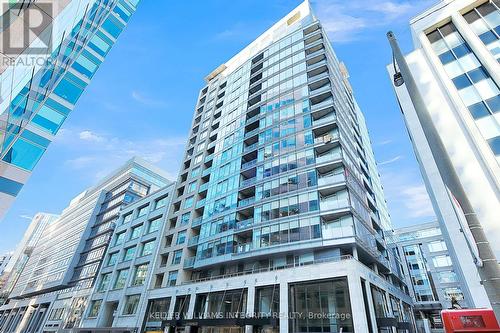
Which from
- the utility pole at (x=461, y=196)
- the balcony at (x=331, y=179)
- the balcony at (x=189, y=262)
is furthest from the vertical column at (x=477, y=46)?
the balcony at (x=189, y=262)

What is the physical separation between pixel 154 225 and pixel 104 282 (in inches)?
542

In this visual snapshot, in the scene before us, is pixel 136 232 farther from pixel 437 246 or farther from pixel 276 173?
pixel 437 246

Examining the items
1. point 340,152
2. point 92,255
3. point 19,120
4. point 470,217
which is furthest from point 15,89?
point 92,255

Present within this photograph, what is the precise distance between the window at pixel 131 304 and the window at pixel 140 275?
6.14 feet

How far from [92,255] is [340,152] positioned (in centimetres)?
6155

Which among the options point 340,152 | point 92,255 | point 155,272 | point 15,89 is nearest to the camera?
point 15,89

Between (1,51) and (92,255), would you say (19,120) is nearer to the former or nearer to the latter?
(1,51)

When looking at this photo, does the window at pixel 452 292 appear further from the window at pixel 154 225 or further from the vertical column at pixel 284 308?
the window at pixel 154 225

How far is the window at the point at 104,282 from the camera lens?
4656 cm

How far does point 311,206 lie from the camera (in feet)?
99.6

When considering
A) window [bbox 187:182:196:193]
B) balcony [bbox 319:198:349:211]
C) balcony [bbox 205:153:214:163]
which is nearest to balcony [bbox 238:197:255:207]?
balcony [bbox 319:198:349:211]

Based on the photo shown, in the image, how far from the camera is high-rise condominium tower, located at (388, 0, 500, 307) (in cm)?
1655

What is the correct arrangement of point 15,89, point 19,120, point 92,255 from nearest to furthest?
point 15,89, point 19,120, point 92,255

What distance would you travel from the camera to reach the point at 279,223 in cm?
3142
